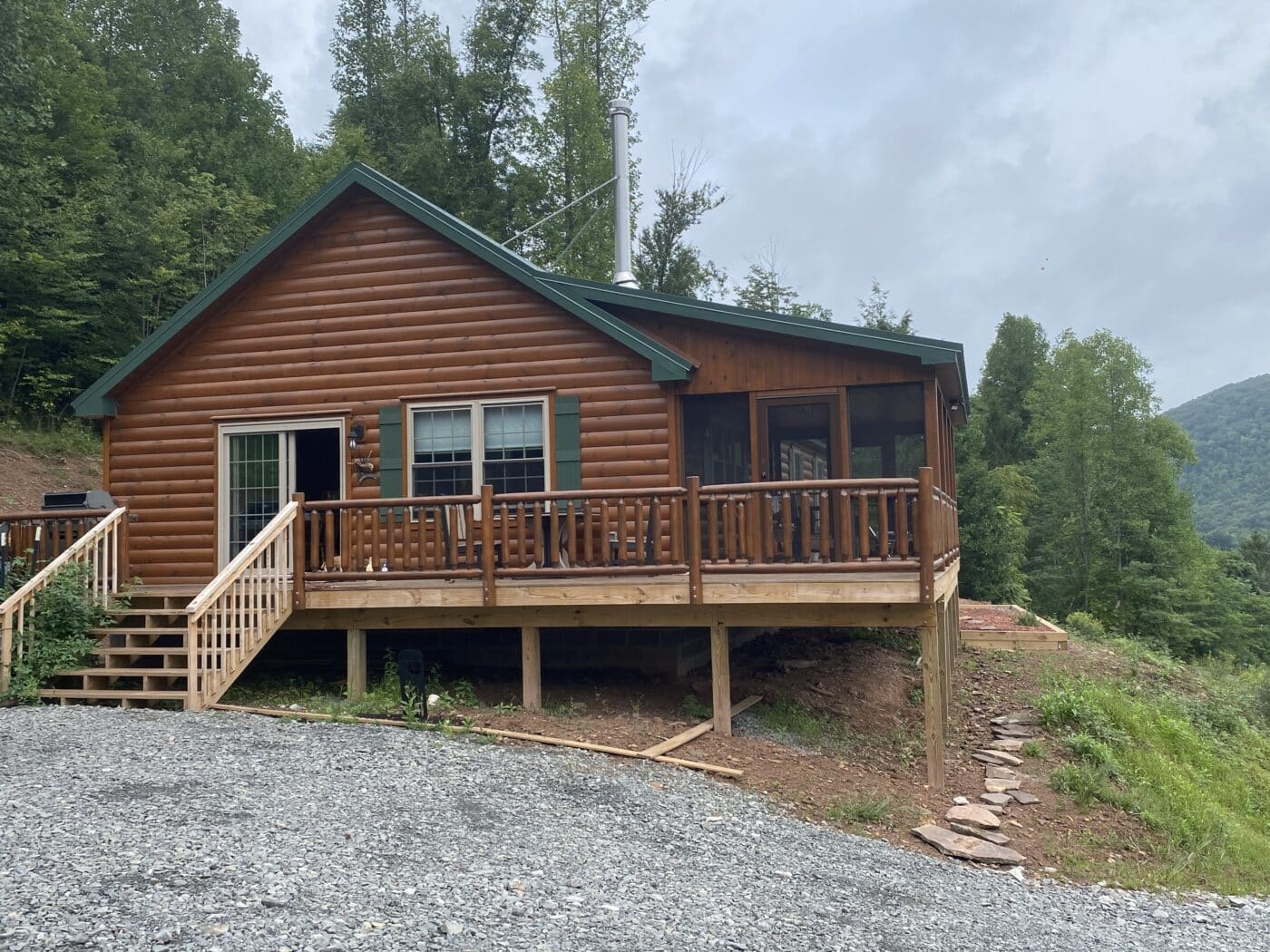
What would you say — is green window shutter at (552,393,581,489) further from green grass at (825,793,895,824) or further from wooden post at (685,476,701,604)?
green grass at (825,793,895,824)

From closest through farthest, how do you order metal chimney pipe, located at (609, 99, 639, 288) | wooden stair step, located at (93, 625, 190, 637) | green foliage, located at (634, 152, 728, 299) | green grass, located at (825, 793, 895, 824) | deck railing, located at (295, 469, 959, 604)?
green grass, located at (825, 793, 895, 824) < deck railing, located at (295, 469, 959, 604) < wooden stair step, located at (93, 625, 190, 637) < metal chimney pipe, located at (609, 99, 639, 288) < green foliage, located at (634, 152, 728, 299)

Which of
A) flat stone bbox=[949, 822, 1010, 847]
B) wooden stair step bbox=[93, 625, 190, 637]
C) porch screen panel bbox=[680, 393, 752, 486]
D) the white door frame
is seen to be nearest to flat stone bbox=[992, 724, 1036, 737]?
flat stone bbox=[949, 822, 1010, 847]

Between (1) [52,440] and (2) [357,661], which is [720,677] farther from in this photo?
(1) [52,440]

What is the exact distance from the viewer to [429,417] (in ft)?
36.4

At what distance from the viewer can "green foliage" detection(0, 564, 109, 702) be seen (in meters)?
8.62

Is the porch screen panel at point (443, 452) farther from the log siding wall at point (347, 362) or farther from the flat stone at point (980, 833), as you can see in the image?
the flat stone at point (980, 833)

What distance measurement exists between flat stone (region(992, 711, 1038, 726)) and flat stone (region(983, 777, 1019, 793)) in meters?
2.41

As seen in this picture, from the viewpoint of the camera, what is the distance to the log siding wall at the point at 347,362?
1073 cm

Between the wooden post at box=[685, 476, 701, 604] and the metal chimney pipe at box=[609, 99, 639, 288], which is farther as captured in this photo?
the metal chimney pipe at box=[609, 99, 639, 288]

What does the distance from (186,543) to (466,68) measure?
30709 millimetres

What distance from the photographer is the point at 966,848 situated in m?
6.92

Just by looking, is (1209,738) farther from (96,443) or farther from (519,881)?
(96,443)

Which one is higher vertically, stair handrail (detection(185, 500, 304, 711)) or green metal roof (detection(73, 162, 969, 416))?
green metal roof (detection(73, 162, 969, 416))

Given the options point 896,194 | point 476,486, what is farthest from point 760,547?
point 896,194
